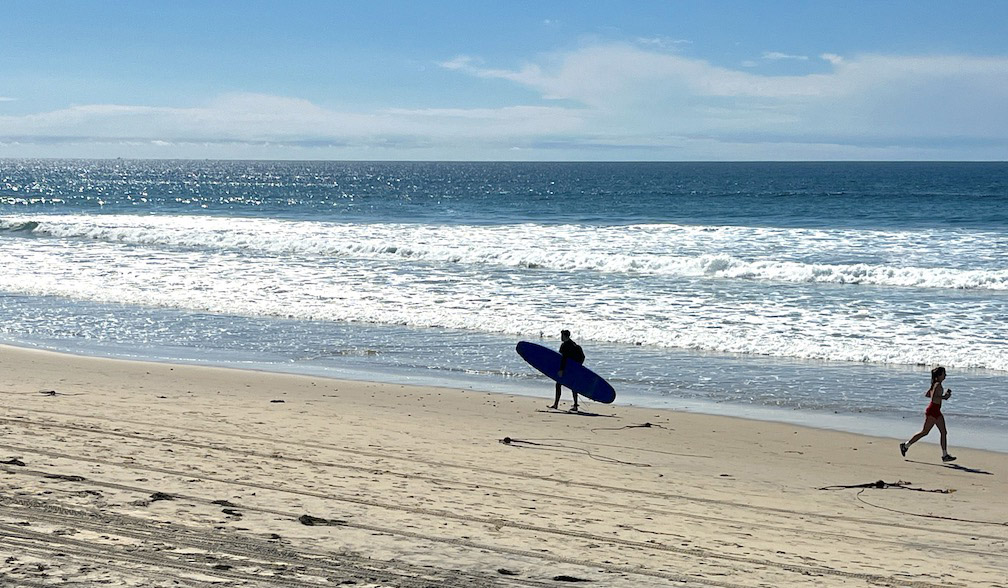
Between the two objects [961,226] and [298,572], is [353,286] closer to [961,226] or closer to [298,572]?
[298,572]

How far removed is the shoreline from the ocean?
0.07m

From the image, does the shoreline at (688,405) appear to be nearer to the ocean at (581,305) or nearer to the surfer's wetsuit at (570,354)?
the ocean at (581,305)

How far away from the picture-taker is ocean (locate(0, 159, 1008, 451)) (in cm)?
1450

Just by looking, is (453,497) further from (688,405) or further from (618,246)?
(618,246)

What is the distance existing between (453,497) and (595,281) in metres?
19.3

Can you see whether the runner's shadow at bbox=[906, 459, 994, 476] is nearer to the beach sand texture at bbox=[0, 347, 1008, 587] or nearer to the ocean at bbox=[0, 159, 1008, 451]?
the beach sand texture at bbox=[0, 347, 1008, 587]

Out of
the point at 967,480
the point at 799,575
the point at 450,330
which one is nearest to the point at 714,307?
the point at 450,330

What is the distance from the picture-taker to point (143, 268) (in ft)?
97.3

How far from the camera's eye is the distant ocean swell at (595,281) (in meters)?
18.5

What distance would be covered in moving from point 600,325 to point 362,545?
1328 centimetres

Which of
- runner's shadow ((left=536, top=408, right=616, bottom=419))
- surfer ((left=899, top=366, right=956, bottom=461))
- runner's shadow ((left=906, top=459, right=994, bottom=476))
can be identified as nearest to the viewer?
runner's shadow ((left=906, top=459, right=994, bottom=476))

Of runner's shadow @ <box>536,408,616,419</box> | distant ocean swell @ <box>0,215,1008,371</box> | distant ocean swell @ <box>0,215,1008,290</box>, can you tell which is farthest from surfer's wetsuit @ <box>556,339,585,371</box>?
distant ocean swell @ <box>0,215,1008,290</box>

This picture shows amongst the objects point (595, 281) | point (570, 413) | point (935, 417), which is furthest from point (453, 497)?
point (595, 281)

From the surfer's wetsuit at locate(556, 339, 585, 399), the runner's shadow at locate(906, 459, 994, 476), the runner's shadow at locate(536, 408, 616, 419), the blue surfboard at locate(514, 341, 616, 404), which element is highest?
the surfer's wetsuit at locate(556, 339, 585, 399)
